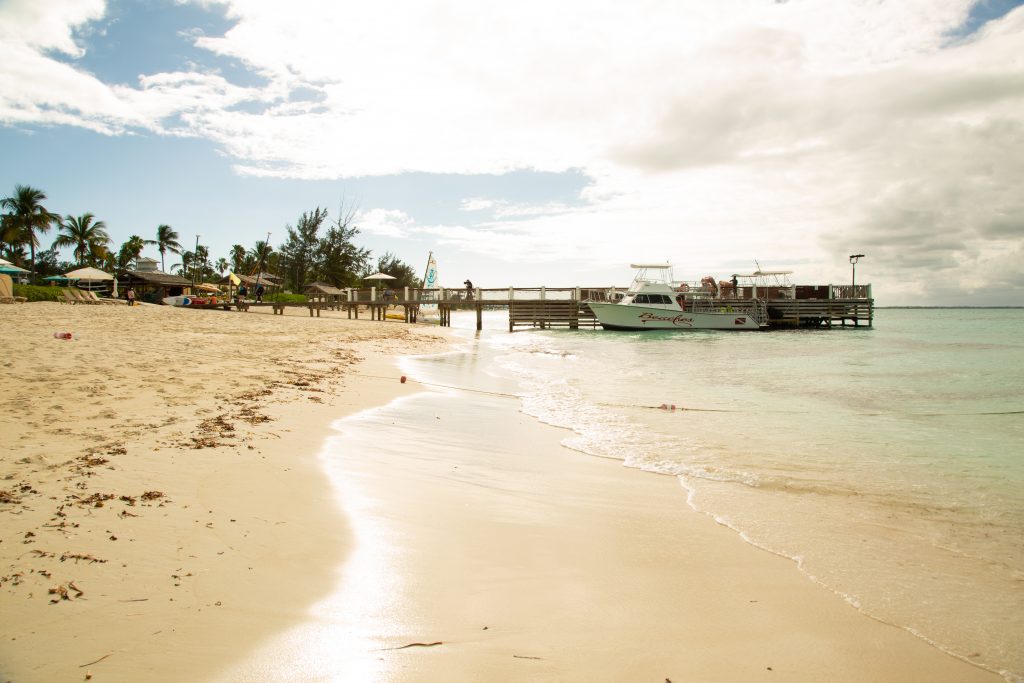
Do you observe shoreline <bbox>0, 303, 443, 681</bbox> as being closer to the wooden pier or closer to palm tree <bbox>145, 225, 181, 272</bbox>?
the wooden pier

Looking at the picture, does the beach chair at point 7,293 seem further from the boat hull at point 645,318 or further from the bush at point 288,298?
the boat hull at point 645,318

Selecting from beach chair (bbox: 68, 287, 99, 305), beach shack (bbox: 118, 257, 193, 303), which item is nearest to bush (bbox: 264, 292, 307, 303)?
beach shack (bbox: 118, 257, 193, 303)

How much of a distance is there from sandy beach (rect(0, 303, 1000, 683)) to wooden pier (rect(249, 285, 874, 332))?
32.5 metres

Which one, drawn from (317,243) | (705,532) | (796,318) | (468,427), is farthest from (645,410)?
(317,243)

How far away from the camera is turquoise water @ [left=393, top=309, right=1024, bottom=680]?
3.47 metres

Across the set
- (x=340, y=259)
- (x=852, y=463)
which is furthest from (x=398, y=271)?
(x=852, y=463)

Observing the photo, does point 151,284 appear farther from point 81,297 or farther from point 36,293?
point 81,297

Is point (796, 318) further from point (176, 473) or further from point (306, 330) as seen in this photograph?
point (176, 473)

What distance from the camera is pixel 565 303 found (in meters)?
44.1

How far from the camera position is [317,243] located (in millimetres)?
64250

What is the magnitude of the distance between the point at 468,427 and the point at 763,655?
17.8 ft

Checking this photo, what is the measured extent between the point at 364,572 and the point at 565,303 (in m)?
41.6

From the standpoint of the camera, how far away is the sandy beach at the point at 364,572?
90.7 inches

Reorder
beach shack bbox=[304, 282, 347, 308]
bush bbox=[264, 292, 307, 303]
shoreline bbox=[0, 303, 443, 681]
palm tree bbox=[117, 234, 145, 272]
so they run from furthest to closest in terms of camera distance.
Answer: palm tree bbox=[117, 234, 145, 272] < bush bbox=[264, 292, 307, 303] < beach shack bbox=[304, 282, 347, 308] < shoreline bbox=[0, 303, 443, 681]
